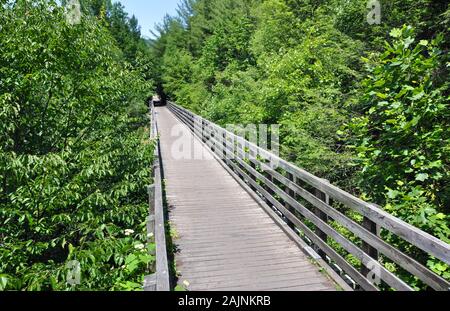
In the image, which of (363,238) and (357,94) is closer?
(363,238)

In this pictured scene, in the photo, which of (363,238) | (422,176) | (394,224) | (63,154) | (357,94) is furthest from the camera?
(357,94)

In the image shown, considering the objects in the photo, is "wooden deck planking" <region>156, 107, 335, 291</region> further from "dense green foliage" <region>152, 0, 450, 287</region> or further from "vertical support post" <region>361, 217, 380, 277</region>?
"dense green foliage" <region>152, 0, 450, 287</region>

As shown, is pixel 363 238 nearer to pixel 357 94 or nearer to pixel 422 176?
pixel 422 176

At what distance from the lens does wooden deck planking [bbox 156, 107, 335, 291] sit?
12.4ft

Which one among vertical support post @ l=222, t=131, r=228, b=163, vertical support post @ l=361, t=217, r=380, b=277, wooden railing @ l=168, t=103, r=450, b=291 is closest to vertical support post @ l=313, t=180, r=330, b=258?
wooden railing @ l=168, t=103, r=450, b=291

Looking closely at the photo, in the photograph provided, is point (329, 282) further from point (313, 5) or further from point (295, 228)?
point (313, 5)

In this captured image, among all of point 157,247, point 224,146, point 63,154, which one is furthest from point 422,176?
point 224,146

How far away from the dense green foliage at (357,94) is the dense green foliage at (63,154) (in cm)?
317

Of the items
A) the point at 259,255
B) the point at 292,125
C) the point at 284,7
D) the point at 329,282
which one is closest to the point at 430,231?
the point at 329,282

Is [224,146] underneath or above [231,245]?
above

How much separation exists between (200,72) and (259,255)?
1085 inches

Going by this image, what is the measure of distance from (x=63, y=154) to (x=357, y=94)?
25.2 ft

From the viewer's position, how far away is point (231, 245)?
4.69m

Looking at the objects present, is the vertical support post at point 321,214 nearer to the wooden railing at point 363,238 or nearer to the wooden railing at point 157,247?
the wooden railing at point 363,238
